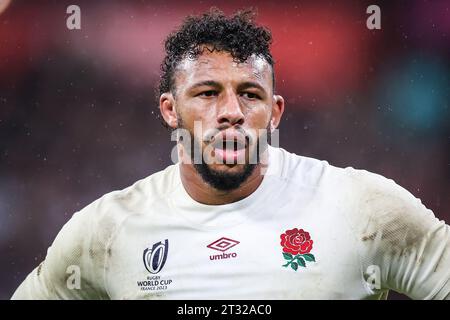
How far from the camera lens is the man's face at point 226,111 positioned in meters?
3.53

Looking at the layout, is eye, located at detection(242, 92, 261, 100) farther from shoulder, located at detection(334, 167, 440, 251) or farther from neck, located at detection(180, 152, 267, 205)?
shoulder, located at detection(334, 167, 440, 251)

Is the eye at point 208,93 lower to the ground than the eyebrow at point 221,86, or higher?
lower

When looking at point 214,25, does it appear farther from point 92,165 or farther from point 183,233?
point 92,165

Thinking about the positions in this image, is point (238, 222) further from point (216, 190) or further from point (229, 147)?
point (229, 147)

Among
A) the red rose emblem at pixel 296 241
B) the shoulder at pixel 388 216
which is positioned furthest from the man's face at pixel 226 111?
the shoulder at pixel 388 216

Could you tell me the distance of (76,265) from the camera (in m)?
3.85

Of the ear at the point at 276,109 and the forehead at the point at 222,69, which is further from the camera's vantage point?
the ear at the point at 276,109

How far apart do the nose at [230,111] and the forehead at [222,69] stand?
0.33ft

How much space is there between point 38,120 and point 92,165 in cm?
58

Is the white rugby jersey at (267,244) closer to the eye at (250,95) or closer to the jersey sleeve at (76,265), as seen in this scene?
the jersey sleeve at (76,265)

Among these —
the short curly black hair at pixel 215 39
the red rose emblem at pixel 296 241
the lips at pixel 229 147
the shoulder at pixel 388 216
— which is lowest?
the red rose emblem at pixel 296 241
